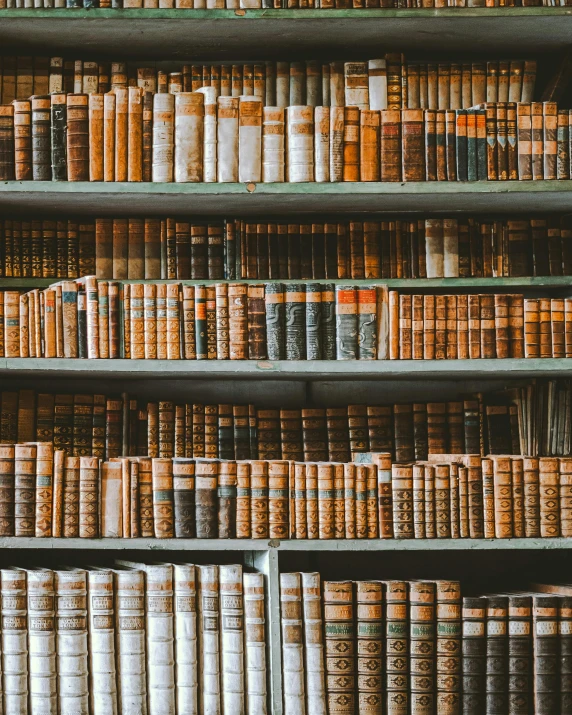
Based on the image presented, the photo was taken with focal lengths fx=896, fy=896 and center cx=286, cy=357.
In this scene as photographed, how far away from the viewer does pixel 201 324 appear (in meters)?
2.39

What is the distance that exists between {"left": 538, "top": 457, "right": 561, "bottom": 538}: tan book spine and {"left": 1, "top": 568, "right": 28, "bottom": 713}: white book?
1352 millimetres

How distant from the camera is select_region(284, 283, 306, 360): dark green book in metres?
2.39

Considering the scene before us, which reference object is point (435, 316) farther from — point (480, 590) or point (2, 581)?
point (2, 581)

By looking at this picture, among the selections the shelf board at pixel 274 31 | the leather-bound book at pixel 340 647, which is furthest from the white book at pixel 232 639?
the shelf board at pixel 274 31

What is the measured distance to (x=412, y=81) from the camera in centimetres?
265

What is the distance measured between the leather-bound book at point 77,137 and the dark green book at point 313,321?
2.19ft

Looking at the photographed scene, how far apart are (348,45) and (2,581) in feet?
5.91

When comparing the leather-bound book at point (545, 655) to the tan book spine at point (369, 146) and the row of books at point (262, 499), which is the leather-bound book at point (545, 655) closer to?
the row of books at point (262, 499)

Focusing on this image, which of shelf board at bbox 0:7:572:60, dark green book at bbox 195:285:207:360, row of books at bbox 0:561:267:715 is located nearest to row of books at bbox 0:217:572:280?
dark green book at bbox 195:285:207:360

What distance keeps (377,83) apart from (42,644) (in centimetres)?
179

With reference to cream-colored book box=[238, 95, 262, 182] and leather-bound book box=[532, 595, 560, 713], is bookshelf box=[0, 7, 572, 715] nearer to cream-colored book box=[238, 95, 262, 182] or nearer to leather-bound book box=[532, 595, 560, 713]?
cream-colored book box=[238, 95, 262, 182]

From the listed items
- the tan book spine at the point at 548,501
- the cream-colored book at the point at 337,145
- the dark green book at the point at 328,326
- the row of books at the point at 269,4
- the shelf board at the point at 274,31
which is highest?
the row of books at the point at 269,4

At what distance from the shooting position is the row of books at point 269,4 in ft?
7.99

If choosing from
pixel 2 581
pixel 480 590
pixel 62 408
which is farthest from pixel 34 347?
pixel 480 590
